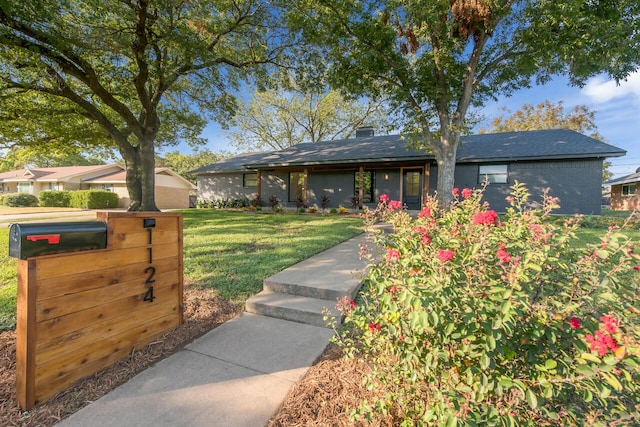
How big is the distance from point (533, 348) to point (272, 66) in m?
11.9

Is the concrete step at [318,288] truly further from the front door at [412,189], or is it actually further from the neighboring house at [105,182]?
the neighboring house at [105,182]

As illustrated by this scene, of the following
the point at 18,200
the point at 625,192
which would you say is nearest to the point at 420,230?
the point at 625,192

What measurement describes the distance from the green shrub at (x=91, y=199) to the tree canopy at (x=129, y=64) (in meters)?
10.9

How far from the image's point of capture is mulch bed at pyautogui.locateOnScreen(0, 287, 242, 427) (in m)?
1.77

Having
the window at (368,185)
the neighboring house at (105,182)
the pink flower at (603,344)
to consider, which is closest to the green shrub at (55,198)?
the neighboring house at (105,182)

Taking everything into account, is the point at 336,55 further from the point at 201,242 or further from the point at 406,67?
the point at 201,242

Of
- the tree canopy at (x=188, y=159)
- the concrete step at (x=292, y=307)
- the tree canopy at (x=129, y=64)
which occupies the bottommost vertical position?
the concrete step at (x=292, y=307)

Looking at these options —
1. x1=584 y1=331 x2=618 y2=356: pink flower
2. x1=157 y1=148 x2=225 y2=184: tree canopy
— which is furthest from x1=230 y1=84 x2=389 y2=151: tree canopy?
x1=584 y1=331 x2=618 y2=356: pink flower

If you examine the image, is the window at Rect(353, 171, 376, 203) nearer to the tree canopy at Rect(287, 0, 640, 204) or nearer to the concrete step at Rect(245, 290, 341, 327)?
the tree canopy at Rect(287, 0, 640, 204)

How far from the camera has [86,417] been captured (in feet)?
5.74

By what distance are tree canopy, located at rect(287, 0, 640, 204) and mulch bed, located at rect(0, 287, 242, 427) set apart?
25.8 ft

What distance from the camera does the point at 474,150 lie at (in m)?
12.8

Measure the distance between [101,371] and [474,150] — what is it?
47.6 ft

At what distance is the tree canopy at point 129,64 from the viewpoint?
22.6 ft
